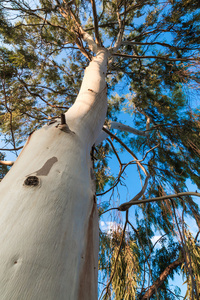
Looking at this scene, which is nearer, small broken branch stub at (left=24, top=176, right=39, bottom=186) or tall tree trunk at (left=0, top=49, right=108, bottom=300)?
tall tree trunk at (left=0, top=49, right=108, bottom=300)

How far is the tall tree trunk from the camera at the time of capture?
29 cm

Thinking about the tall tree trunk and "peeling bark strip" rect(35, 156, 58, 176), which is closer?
the tall tree trunk

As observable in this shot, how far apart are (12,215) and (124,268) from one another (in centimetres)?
129

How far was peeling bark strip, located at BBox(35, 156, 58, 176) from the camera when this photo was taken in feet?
1.50

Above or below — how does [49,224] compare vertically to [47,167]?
below

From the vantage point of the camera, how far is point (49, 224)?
36 cm

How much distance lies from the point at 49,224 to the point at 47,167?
0.54 feet

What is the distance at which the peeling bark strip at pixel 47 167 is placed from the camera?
0.46 m

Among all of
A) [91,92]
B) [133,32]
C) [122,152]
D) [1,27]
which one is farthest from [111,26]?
[91,92]

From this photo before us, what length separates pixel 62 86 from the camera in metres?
3.46

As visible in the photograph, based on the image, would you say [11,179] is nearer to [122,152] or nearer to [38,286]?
[38,286]

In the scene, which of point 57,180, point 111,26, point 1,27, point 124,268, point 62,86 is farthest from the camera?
point 111,26

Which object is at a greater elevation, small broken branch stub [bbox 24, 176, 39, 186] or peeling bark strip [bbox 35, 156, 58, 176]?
peeling bark strip [bbox 35, 156, 58, 176]

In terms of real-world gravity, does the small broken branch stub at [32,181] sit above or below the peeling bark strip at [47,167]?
below
